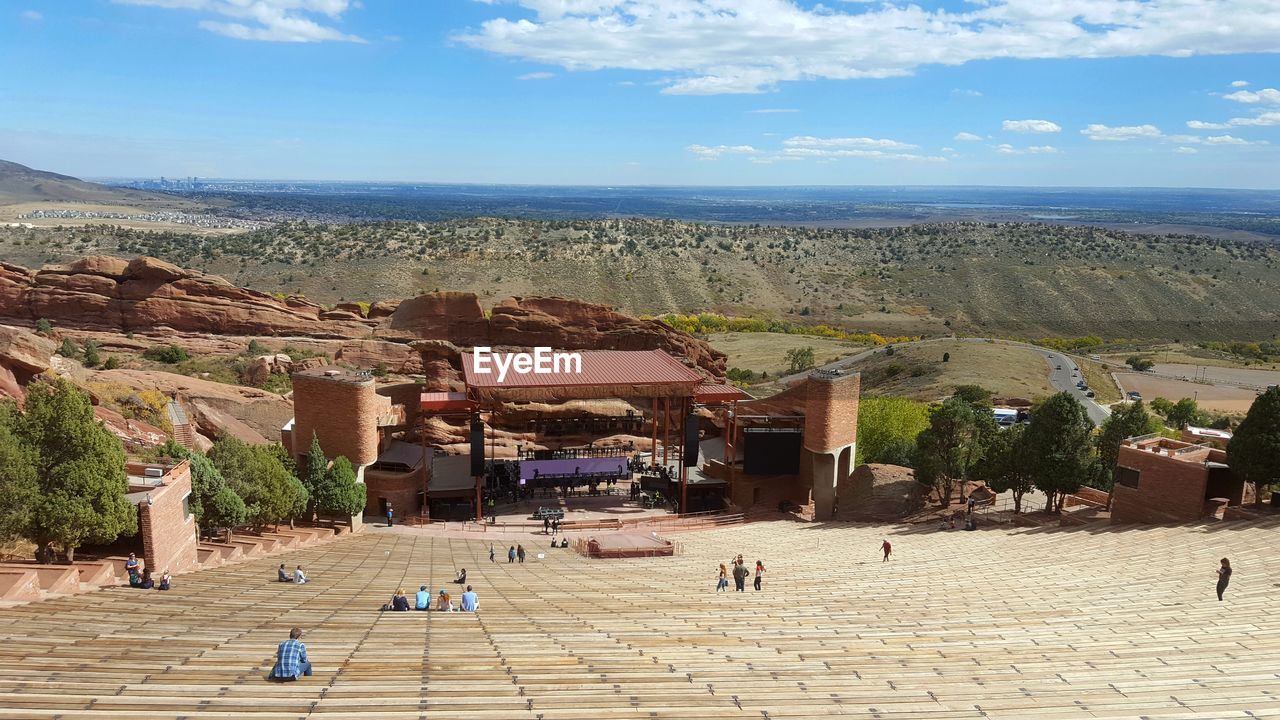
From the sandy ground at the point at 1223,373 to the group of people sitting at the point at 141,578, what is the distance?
3646 inches

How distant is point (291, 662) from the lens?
42.4ft

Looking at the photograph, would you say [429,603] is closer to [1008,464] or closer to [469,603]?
[469,603]

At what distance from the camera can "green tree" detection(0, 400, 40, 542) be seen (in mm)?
19406

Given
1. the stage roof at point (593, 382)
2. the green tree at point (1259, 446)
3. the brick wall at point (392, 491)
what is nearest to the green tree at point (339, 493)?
the brick wall at point (392, 491)

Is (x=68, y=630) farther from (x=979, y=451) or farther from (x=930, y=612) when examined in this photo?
(x=979, y=451)

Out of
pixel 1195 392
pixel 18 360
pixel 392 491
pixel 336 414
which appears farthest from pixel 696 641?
pixel 1195 392

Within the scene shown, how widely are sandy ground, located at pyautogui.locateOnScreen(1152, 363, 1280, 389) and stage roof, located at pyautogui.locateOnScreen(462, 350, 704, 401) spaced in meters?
70.3

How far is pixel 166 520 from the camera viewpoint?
22672mm

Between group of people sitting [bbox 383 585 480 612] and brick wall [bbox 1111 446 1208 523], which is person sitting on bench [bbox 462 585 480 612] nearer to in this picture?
group of people sitting [bbox 383 585 480 612]

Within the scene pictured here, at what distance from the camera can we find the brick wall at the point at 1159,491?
1151 inches

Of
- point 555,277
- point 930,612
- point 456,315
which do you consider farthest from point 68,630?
point 555,277

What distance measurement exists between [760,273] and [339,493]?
111 meters

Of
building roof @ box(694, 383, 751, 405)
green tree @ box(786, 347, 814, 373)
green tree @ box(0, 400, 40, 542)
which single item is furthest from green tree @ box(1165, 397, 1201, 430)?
green tree @ box(0, 400, 40, 542)

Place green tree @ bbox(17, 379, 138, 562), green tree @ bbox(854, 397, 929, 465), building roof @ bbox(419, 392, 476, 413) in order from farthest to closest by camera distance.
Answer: green tree @ bbox(854, 397, 929, 465) < building roof @ bbox(419, 392, 476, 413) < green tree @ bbox(17, 379, 138, 562)
